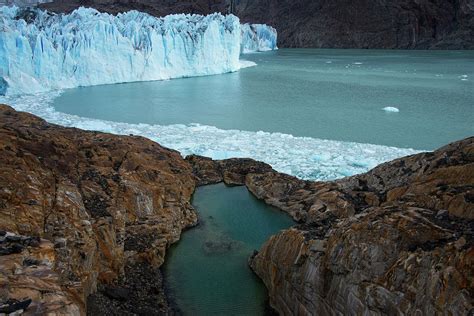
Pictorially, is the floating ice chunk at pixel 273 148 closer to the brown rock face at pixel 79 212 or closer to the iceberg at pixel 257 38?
the brown rock face at pixel 79 212

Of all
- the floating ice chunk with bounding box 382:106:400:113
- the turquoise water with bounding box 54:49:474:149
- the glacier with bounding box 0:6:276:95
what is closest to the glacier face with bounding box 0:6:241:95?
the glacier with bounding box 0:6:276:95

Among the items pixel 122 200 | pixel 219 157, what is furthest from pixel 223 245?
pixel 219 157

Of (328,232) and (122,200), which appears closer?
(328,232)

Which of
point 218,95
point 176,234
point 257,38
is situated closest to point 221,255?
point 176,234

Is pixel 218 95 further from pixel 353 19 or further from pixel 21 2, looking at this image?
pixel 21 2

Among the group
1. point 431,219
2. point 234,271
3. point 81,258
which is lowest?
point 234,271

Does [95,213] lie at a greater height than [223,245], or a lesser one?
greater

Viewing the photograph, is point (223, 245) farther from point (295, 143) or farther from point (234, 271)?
point (295, 143)
